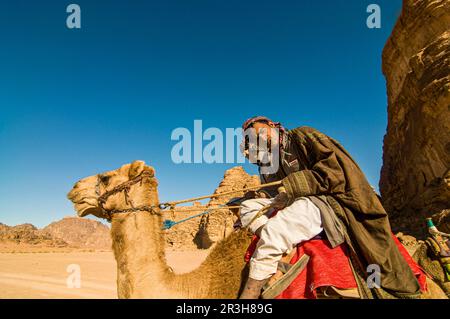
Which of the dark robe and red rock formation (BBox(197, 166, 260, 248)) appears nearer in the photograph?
the dark robe

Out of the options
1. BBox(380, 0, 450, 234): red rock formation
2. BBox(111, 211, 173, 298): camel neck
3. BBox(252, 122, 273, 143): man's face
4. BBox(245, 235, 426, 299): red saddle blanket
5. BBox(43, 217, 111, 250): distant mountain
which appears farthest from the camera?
BBox(43, 217, 111, 250): distant mountain

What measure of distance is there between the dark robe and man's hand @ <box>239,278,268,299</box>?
0.77 m

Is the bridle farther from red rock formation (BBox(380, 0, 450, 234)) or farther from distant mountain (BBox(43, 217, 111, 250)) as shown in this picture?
distant mountain (BBox(43, 217, 111, 250))

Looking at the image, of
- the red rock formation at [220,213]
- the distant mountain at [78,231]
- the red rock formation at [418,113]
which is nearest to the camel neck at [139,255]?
the red rock formation at [418,113]

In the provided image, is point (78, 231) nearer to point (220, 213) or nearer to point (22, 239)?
point (22, 239)

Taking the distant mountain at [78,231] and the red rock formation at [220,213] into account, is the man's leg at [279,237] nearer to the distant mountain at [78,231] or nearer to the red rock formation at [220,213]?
the red rock formation at [220,213]

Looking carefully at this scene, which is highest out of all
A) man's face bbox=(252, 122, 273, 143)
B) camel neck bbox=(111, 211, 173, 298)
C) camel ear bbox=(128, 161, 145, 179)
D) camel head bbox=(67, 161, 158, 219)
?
man's face bbox=(252, 122, 273, 143)

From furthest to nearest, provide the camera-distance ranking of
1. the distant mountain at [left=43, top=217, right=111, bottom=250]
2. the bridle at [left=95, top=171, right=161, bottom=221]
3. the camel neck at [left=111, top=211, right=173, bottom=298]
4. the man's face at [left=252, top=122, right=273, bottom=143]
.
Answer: the distant mountain at [left=43, top=217, right=111, bottom=250] < the man's face at [left=252, top=122, right=273, bottom=143] < the bridle at [left=95, top=171, right=161, bottom=221] < the camel neck at [left=111, top=211, right=173, bottom=298]

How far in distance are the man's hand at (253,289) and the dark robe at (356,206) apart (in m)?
0.77

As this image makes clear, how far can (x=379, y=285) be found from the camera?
8.44 feet

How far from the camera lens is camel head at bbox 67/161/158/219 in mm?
3402

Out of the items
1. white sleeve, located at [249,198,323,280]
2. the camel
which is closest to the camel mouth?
the camel

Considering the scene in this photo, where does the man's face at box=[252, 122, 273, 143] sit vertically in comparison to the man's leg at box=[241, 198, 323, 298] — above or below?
above
